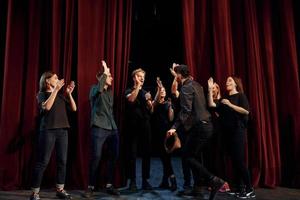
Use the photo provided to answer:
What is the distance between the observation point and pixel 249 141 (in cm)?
414

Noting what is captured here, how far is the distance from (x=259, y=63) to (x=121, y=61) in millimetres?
1768

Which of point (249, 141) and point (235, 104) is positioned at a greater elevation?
point (235, 104)

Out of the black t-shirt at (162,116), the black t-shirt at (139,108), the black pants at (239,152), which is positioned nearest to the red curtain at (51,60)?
the black t-shirt at (139,108)

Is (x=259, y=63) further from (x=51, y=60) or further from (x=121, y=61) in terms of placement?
(x=51, y=60)

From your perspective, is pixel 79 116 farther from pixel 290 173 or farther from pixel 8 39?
pixel 290 173

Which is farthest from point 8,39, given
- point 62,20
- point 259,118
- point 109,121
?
point 259,118

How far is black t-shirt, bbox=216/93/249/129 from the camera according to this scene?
138 inches

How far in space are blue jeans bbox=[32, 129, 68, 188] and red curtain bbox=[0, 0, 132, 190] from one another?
539 mm

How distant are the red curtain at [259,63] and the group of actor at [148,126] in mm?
470

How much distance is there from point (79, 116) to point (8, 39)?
1.25 meters

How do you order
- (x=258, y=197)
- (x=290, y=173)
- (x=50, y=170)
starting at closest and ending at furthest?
1. (x=258, y=197)
2. (x=50, y=170)
3. (x=290, y=173)

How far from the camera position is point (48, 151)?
125 inches

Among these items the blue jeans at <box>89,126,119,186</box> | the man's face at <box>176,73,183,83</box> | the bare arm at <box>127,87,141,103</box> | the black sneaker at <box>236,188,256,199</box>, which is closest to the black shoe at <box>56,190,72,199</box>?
the blue jeans at <box>89,126,119,186</box>

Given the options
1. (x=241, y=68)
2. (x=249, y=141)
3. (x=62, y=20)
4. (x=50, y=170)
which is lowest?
(x=50, y=170)
